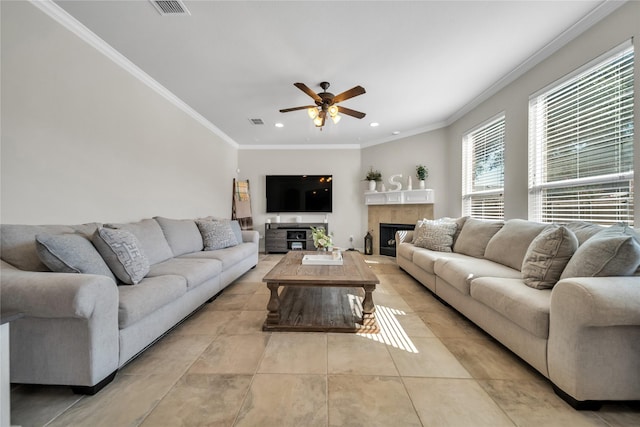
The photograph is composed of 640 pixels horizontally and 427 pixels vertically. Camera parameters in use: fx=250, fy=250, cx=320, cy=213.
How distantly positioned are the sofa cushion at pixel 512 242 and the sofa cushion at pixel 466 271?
0.25 feet

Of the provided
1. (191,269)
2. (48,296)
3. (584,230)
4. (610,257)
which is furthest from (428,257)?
(48,296)

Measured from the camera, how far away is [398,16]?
6.75 ft

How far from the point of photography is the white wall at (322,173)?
5.95 meters

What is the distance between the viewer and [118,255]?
181 cm

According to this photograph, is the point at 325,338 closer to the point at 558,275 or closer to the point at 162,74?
the point at 558,275

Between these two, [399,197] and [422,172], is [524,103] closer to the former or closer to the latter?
[422,172]

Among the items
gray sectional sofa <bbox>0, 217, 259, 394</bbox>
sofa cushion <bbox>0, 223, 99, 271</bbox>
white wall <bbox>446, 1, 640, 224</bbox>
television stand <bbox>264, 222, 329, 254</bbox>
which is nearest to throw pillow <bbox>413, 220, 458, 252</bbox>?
white wall <bbox>446, 1, 640, 224</bbox>

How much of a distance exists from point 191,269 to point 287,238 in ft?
11.5

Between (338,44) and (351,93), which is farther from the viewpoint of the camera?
(351,93)

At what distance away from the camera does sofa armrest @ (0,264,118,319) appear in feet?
4.11

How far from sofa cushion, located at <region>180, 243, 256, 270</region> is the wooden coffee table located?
2.41ft

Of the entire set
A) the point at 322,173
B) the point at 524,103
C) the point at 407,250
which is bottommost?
the point at 407,250

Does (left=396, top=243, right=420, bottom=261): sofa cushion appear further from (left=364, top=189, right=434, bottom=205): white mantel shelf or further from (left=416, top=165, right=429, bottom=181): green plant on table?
(left=416, top=165, right=429, bottom=181): green plant on table

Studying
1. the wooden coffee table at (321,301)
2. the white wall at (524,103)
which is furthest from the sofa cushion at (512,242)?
the wooden coffee table at (321,301)
